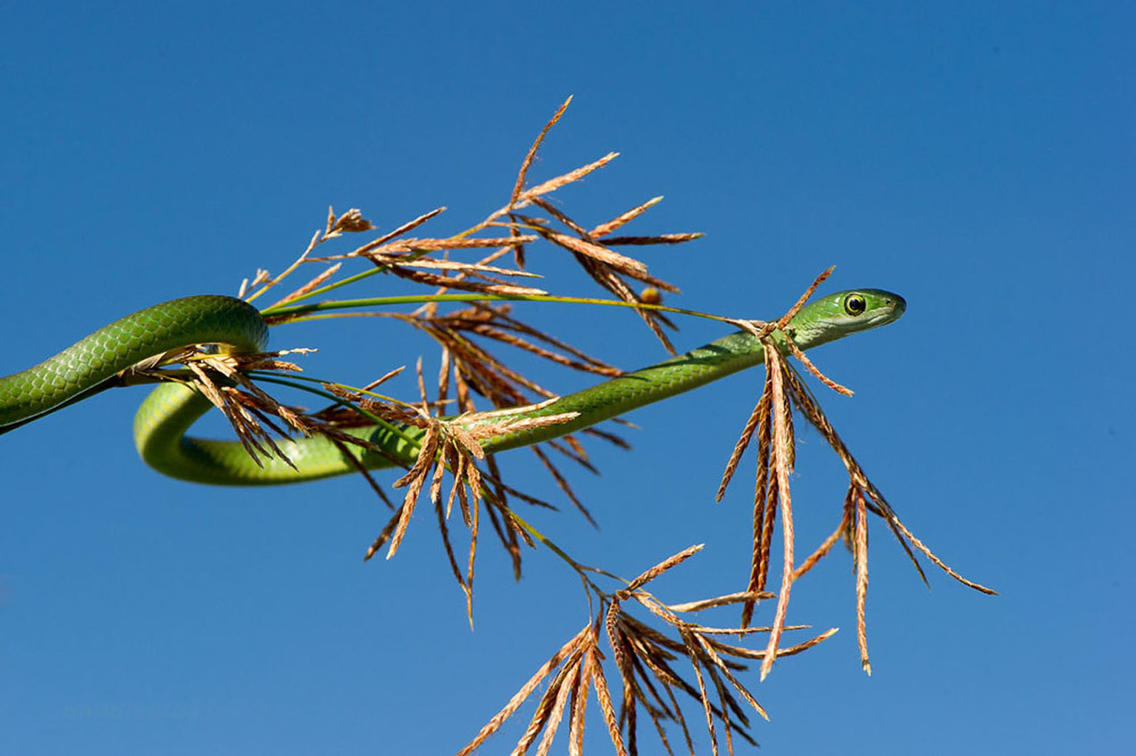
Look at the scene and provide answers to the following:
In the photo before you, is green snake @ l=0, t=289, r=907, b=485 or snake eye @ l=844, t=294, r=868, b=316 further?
snake eye @ l=844, t=294, r=868, b=316

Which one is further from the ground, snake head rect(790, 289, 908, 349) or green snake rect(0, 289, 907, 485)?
snake head rect(790, 289, 908, 349)

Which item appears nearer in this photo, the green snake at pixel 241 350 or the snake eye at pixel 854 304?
the green snake at pixel 241 350

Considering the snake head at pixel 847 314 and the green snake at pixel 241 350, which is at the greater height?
the snake head at pixel 847 314

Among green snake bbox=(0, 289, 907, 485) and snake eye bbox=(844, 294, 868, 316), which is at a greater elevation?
snake eye bbox=(844, 294, 868, 316)

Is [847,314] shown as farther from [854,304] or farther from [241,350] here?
[241,350]

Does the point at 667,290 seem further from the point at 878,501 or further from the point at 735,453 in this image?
the point at 878,501

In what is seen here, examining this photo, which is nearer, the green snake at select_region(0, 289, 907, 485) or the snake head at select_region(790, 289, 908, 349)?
the green snake at select_region(0, 289, 907, 485)
